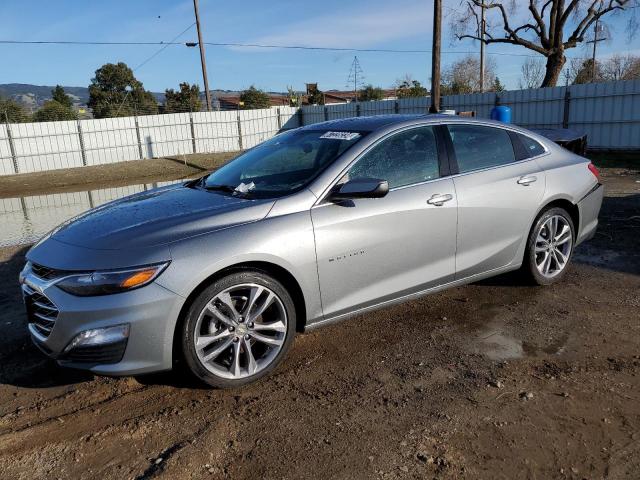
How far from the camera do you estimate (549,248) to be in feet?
15.3

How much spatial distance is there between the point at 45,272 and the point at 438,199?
2.63m

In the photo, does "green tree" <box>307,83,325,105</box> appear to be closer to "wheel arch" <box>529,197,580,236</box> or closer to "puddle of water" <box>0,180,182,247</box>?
"puddle of water" <box>0,180,182,247</box>

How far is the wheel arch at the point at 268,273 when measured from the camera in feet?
9.78

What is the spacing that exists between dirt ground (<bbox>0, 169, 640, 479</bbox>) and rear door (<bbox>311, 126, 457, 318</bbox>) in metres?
0.44

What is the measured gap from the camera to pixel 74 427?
9.62ft

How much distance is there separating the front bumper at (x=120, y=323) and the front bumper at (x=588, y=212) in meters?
3.75

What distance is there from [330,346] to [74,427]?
1705 millimetres

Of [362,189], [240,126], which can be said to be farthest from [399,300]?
[240,126]

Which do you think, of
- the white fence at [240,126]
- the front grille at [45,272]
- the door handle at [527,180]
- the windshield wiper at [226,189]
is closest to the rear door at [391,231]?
the windshield wiper at [226,189]

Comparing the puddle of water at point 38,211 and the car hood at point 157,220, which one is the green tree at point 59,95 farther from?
the car hood at point 157,220

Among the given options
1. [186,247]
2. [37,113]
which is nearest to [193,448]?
[186,247]

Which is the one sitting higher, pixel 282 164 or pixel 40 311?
pixel 282 164

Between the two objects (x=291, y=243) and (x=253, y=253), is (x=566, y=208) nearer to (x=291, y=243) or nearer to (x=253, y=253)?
(x=291, y=243)

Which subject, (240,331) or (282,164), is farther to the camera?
(282,164)
